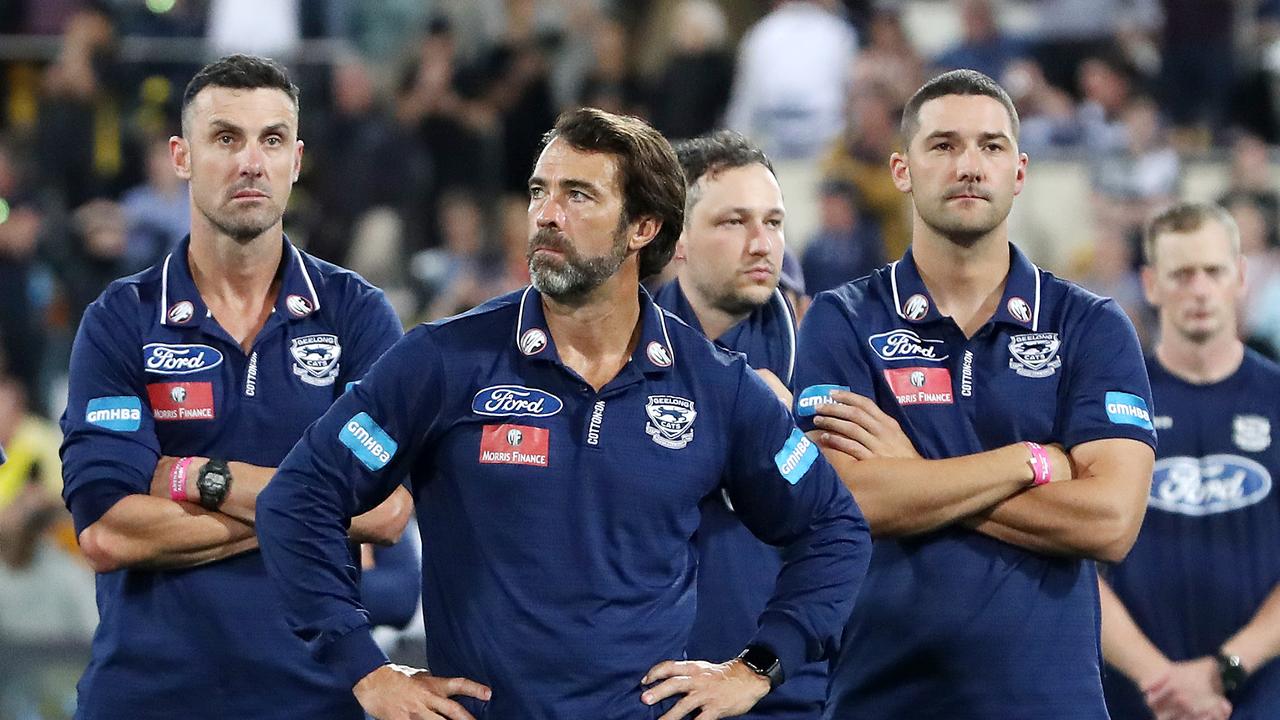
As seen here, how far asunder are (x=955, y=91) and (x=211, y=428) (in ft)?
7.35

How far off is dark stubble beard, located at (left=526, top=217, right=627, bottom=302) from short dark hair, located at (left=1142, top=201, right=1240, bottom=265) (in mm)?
2918

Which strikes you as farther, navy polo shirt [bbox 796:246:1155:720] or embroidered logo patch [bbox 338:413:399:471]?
navy polo shirt [bbox 796:246:1155:720]

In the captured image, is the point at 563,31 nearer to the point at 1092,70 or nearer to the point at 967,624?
the point at 1092,70

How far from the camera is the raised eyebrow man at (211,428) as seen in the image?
A: 5086 mm

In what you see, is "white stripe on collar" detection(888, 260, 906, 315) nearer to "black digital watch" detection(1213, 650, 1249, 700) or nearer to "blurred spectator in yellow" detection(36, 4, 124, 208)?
"black digital watch" detection(1213, 650, 1249, 700)

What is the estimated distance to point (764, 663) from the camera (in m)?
4.48

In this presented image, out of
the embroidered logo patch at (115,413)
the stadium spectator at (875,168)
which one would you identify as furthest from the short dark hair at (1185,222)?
the stadium spectator at (875,168)

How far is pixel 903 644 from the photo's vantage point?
5145 mm

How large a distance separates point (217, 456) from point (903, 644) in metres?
1.91

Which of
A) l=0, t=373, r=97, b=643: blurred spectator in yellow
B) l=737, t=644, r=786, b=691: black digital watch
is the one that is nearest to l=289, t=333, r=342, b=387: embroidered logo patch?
l=737, t=644, r=786, b=691: black digital watch

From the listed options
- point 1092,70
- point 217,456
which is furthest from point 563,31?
point 217,456

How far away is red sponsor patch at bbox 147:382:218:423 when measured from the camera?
5.20 metres

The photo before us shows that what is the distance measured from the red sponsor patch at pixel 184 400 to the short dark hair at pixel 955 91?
2065mm

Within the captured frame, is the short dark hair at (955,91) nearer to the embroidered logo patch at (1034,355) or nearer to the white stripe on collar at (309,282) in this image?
the embroidered logo patch at (1034,355)
